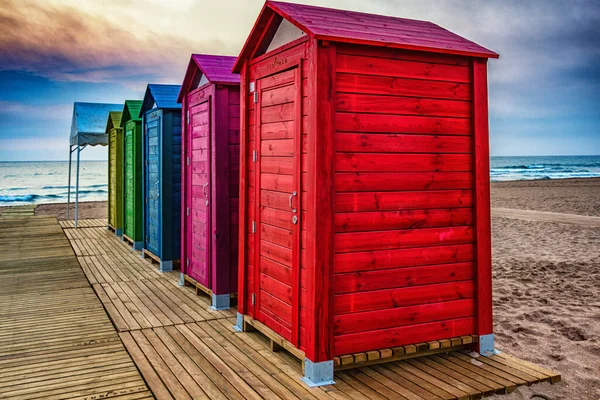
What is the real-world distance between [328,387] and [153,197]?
5.27m

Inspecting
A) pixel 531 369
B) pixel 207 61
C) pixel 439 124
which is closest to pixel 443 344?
pixel 531 369

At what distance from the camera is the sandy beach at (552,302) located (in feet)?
12.1

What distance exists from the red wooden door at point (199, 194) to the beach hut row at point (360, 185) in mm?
1125

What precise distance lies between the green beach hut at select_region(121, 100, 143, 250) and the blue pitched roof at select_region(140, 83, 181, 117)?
41.3 inches

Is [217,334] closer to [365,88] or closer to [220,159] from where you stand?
[220,159]

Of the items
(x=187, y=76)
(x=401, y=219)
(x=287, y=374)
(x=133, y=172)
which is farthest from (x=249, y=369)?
(x=133, y=172)

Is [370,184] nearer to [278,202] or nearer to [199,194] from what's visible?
[278,202]

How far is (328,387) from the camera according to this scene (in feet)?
10.8

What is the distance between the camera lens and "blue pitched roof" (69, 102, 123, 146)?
11.2 meters

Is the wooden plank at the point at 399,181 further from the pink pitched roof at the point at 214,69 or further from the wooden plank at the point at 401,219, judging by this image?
the pink pitched roof at the point at 214,69

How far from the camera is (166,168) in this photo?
716 centimetres

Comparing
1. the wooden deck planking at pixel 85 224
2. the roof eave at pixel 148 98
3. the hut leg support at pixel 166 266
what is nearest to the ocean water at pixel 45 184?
the wooden deck planking at pixel 85 224

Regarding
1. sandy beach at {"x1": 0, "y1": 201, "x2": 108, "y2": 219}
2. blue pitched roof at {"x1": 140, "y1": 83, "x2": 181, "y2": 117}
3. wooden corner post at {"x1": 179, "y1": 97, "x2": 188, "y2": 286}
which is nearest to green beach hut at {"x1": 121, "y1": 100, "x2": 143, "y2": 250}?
blue pitched roof at {"x1": 140, "y1": 83, "x2": 181, "y2": 117}

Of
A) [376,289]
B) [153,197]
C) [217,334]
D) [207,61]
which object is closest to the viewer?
[376,289]
